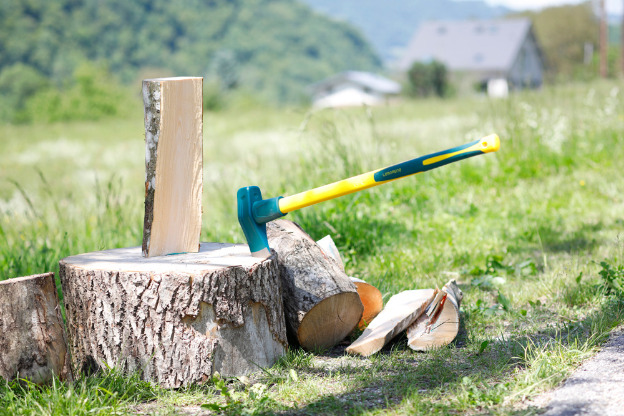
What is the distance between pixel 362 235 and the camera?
4.40 meters

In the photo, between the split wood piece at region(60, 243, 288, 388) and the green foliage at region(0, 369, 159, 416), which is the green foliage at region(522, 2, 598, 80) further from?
the green foliage at region(0, 369, 159, 416)

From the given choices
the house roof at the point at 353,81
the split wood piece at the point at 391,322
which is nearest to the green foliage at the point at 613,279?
the split wood piece at the point at 391,322

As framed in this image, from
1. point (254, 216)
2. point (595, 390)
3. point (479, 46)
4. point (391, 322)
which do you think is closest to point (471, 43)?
point (479, 46)

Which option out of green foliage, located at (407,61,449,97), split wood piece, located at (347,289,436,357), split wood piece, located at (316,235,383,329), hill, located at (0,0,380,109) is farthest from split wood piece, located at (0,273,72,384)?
green foliage, located at (407,61,449,97)

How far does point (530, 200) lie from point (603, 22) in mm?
25321

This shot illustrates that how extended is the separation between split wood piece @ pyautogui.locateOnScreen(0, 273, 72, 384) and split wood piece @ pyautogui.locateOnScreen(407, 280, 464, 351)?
1636 millimetres

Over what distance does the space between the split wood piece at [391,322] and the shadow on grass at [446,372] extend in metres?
0.07

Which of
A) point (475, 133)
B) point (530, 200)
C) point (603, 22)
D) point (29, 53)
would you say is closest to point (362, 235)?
point (530, 200)

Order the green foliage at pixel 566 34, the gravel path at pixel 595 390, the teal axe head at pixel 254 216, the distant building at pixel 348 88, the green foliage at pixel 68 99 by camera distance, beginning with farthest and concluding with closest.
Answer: the distant building at pixel 348 88 < the green foliage at pixel 566 34 < the green foliage at pixel 68 99 < the teal axe head at pixel 254 216 < the gravel path at pixel 595 390

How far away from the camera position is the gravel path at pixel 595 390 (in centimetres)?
204

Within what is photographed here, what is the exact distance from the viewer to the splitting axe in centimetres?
236

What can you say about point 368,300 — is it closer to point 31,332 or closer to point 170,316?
point 170,316

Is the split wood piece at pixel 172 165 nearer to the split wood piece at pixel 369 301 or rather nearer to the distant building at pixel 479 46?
the split wood piece at pixel 369 301

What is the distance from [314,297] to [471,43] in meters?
64.5
